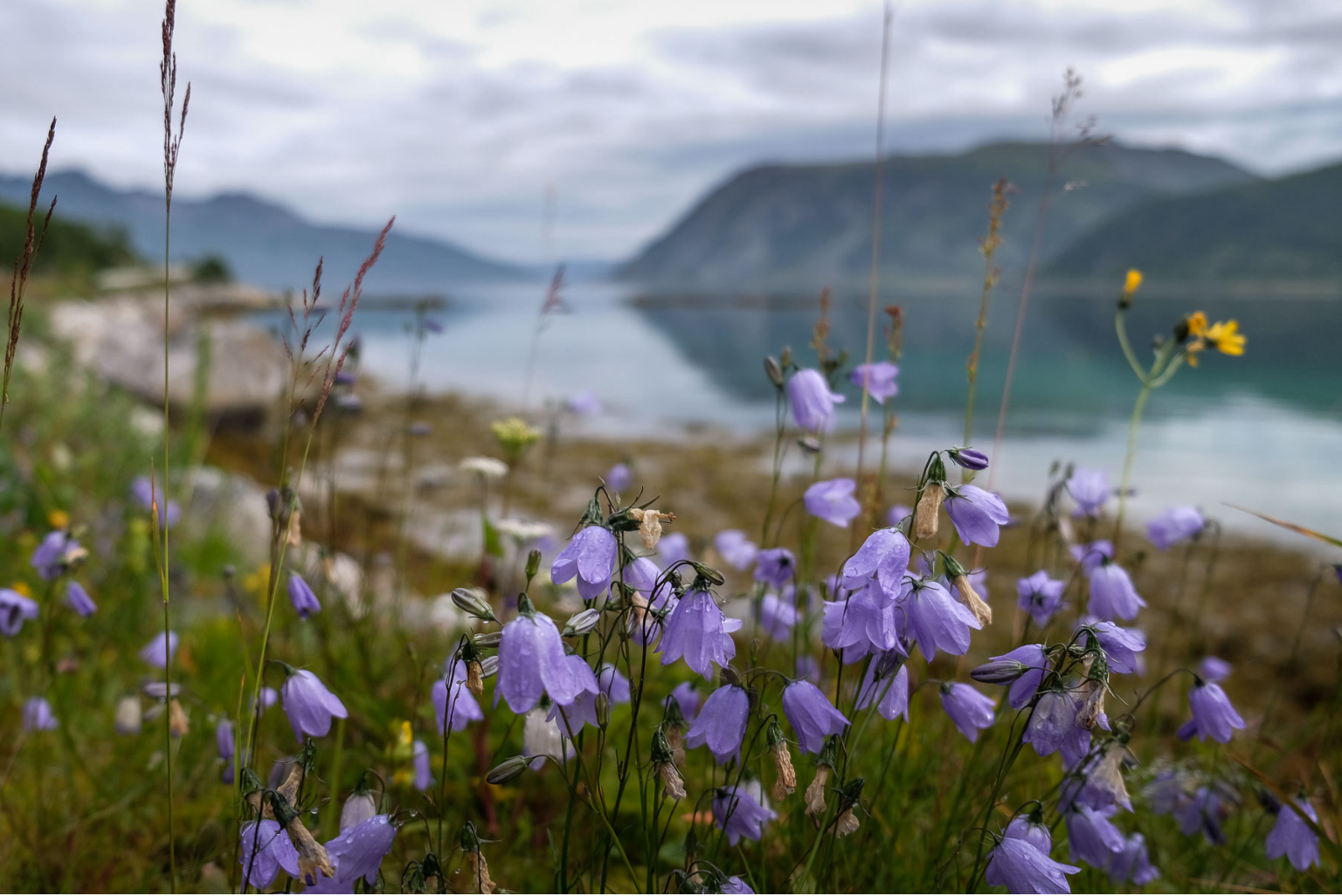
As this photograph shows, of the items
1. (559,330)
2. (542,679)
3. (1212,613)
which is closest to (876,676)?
(542,679)

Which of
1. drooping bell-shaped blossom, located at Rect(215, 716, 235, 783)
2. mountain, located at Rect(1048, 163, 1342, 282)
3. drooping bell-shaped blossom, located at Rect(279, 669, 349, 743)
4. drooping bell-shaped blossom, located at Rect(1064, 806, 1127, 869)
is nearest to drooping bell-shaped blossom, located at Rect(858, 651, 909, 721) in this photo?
drooping bell-shaped blossom, located at Rect(1064, 806, 1127, 869)

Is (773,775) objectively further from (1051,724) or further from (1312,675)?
(1312,675)

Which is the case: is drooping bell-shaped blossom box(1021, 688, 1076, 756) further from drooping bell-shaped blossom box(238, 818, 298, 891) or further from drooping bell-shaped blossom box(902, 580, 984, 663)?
drooping bell-shaped blossom box(238, 818, 298, 891)

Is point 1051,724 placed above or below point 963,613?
below

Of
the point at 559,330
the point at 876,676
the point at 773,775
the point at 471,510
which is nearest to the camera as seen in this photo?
the point at 876,676

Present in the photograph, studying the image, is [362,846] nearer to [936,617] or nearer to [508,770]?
[508,770]

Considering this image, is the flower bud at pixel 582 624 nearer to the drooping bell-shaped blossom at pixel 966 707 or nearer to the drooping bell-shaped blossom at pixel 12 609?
the drooping bell-shaped blossom at pixel 966 707
